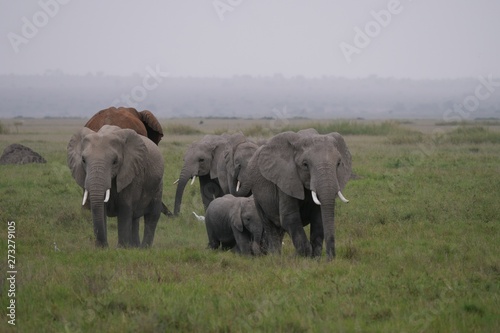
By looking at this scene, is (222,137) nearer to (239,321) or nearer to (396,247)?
(396,247)

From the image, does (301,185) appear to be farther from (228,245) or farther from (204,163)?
(204,163)

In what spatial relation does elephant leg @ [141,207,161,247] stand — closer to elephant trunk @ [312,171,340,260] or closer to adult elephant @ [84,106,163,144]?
adult elephant @ [84,106,163,144]

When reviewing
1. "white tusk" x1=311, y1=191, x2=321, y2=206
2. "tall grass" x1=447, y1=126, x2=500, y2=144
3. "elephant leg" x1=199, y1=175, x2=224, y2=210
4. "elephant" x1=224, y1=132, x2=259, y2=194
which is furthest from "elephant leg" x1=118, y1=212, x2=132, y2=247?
"tall grass" x1=447, y1=126, x2=500, y2=144

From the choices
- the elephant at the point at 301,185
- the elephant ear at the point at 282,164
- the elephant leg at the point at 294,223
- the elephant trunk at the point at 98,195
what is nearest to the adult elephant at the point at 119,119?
the elephant trunk at the point at 98,195

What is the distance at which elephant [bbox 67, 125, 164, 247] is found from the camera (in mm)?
11422

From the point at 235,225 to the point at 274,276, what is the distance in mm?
2744

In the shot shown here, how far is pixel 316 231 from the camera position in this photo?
1105cm

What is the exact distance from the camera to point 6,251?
11258 millimetres

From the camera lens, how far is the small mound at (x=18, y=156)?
2586 centimetres

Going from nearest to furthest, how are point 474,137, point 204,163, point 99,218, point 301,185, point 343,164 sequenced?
→ point 301,185, point 343,164, point 99,218, point 204,163, point 474,137

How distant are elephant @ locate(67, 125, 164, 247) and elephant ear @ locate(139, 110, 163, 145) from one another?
360 cm

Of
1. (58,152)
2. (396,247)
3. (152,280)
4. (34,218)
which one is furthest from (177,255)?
(58,152)

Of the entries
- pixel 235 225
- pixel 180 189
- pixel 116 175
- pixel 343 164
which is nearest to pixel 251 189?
pixel 235 225

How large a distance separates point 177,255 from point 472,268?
11.9ft
